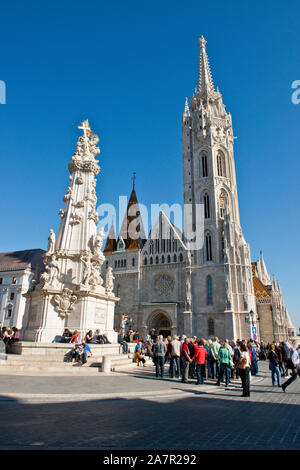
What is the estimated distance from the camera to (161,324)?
40.6 m

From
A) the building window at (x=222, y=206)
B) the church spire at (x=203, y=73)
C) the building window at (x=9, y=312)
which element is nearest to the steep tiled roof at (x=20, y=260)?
the building window at (x=9, y=312)

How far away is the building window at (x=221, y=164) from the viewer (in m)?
44.7

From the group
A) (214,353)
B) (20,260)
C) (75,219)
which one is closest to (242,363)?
(214,353)

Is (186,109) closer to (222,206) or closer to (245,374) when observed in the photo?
(222,206)

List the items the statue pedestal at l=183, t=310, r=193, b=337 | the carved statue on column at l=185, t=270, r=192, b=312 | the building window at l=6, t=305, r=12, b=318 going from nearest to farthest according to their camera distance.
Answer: the statue pedestal at l=183, t=310, r=193, b=337 → the carved statue on column at l=185, t=270, r=192, b=312 → the building window at l=6, t=305, r=12, b=318

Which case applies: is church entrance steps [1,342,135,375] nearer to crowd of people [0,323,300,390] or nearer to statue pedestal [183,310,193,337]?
crowd of people [0,323,300,390]

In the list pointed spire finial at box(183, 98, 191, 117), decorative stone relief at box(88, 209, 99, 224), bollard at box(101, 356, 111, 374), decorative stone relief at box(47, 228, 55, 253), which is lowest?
bollard at box(101, 356, 111, 374)

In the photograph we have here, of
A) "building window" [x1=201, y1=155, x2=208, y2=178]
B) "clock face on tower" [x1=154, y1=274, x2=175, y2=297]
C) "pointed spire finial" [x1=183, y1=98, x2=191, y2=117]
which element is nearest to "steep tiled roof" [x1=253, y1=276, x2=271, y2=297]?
"clock face on tower" [x1=154, y1=274, x2=175, y2=297]

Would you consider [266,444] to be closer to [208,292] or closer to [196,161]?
[208,292]

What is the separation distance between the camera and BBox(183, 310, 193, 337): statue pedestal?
36156 millimetres

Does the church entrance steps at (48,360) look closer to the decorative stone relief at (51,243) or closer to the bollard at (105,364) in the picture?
the bollard at (105,364)

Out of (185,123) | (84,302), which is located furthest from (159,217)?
(84,302)

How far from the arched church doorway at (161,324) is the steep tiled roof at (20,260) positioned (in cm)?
1742

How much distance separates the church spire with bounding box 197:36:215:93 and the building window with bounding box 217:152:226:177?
42.4ft
